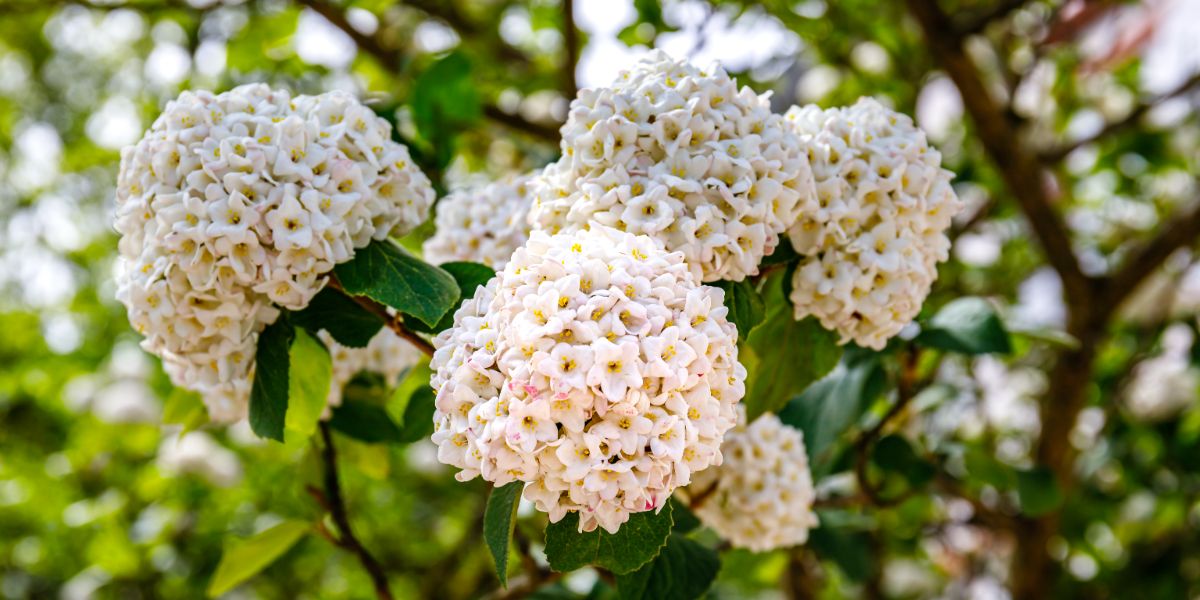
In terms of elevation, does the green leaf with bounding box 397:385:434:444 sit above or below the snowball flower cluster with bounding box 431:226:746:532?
below

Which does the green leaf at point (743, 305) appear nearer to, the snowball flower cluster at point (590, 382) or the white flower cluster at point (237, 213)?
the snowball flower cluster at point (590, 382)

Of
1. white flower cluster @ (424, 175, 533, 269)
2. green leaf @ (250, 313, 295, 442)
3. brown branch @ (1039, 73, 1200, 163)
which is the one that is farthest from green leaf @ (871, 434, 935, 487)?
brown branch @ (1039, 73, 1200, 163)

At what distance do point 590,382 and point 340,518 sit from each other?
0.85m

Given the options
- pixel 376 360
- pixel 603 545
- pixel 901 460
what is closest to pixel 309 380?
pixel 376 360

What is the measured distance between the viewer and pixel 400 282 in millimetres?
1070

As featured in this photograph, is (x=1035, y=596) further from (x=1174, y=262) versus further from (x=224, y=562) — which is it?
(x=224, y=562)

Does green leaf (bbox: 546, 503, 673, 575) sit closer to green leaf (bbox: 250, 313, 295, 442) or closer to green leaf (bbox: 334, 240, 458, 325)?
green leaf (bbox: 334, 240, 458, 325)

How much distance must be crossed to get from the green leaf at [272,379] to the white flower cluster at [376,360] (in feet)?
0.57

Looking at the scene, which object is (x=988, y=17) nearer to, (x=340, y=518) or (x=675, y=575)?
(x=675, y=575)

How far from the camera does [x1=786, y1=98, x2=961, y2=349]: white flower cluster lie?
1.10 metres

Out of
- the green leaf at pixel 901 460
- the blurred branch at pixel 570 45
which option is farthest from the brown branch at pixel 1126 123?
the blurred branch at pixel 570 45

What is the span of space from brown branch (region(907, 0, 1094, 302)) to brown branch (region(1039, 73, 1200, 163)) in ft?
0.72

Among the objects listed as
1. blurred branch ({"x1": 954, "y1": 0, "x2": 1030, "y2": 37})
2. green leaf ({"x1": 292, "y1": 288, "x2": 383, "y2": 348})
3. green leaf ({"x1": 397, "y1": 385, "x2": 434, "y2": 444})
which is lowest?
green leaf ({"x1": 397, "y1": 385, "x2": 434, "y2": 444})

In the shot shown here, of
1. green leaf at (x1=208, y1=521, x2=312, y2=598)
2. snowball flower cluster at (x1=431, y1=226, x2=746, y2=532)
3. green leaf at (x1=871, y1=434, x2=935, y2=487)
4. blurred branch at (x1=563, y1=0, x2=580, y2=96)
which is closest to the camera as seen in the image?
snowball flower cluster at (x1=431, y1=226, x2=746, y2=532)
